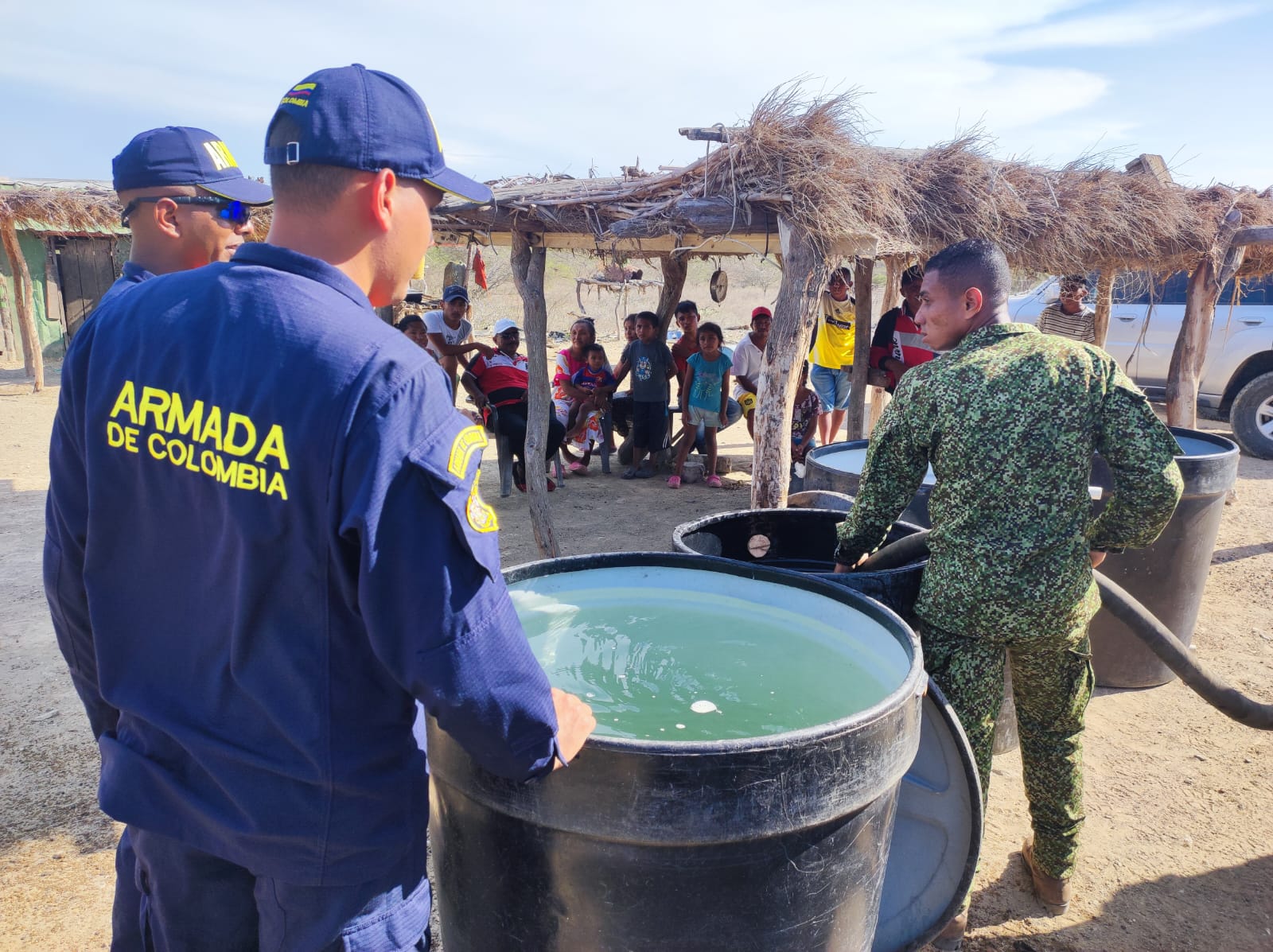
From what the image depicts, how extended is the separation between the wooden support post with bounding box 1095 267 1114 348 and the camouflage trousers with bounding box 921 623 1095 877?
8.00m

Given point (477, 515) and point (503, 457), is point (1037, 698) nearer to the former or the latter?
point (477, 515)

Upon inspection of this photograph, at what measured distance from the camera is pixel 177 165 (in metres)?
2.29

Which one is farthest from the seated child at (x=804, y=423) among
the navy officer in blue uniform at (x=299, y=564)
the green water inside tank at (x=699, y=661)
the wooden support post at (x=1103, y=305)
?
the navy officer in blue uniform at (x=299, y=564)

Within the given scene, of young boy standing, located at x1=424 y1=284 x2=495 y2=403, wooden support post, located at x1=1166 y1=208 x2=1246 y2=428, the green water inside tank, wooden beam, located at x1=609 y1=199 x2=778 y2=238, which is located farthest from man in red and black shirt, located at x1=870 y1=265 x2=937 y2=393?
the green water inside tank

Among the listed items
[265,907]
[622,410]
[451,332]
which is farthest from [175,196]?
[622,410]

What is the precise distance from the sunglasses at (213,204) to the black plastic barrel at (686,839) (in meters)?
1.68

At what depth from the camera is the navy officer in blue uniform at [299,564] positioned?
107 cm

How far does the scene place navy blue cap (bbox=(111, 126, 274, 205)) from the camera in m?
2.28

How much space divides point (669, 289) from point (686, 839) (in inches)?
334

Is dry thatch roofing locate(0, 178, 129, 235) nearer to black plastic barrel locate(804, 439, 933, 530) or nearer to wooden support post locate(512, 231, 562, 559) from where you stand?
wooden support post locate(512, 231, 562, 559)

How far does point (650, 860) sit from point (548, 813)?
178 millimetres

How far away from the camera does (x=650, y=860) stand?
1.35 m

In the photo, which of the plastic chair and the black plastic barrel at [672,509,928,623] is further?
the plastic chair

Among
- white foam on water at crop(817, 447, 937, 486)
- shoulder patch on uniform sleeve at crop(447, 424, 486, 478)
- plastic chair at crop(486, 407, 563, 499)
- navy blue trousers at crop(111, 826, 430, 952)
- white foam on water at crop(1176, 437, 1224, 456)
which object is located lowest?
plastic chair at crop(486, 407, 563, 499)
